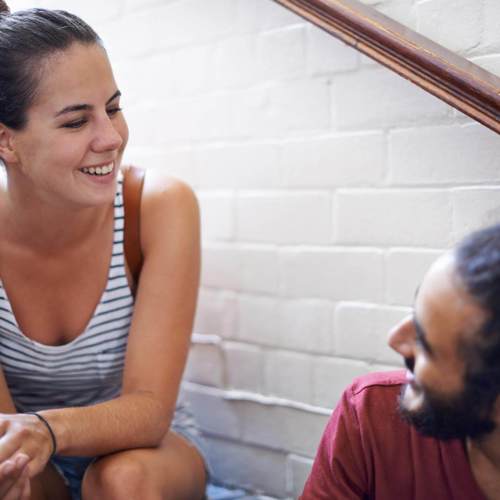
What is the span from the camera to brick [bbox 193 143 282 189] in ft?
5.84

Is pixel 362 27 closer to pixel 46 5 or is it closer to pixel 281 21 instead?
pixel 281 21

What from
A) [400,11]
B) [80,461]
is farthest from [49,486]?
[400,11]

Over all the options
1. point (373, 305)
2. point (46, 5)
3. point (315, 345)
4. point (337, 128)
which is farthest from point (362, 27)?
point (46, 5)

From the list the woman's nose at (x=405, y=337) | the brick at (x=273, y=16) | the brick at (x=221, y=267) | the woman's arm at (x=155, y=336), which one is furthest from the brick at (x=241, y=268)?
the woman's nose at (x=405, y=337)

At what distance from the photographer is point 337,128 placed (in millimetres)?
1654

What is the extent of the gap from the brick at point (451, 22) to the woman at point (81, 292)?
0.55 m

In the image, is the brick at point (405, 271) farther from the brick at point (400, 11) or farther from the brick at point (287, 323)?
the brick at point (400, 11)

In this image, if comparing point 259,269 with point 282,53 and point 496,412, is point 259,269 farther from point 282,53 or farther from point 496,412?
point 496,412

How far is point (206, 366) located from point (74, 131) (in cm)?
76

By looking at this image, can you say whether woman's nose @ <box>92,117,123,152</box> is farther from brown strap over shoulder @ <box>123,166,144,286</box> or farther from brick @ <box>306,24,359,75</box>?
brick @ <box>306,24,359,75</box>

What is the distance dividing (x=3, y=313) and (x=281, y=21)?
81 cm

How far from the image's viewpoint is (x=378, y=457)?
1.24m

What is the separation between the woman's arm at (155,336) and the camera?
1.38 m

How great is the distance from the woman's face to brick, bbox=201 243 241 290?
→ 0.46 meters
